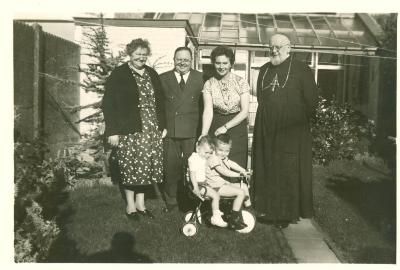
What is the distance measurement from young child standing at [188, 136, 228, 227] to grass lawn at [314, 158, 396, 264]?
1.04m

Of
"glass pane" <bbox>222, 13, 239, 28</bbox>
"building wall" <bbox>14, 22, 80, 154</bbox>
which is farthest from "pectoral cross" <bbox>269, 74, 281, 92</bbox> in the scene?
"glass pane" <bbox>222, 13, 239, 28</bbox>

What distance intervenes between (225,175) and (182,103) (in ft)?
3.21

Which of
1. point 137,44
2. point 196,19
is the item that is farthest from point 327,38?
point 137,44

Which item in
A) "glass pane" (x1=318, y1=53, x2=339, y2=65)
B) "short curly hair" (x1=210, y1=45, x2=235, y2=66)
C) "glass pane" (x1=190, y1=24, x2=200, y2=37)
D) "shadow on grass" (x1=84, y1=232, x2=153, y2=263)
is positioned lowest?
"shadow on grass" (x1=84, y1=232, x2=153, y2=263)

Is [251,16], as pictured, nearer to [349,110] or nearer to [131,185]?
[349,110]

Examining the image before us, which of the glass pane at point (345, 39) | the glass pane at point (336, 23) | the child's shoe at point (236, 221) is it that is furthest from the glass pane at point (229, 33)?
the child's shoe at point (236, 221)

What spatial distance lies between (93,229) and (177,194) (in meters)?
1.13

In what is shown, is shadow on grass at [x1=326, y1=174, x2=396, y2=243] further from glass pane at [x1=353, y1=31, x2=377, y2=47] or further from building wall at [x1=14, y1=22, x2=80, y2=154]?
glass pane at [x1=353, y1=31, x2=377, y2=47]

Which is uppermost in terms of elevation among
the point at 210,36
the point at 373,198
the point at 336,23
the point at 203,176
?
the point at 336,23

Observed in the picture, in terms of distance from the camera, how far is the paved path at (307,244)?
3381mm

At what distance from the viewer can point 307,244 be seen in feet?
12.0

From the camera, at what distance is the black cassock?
3908 mm

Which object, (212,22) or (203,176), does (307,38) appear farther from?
(203,176)
